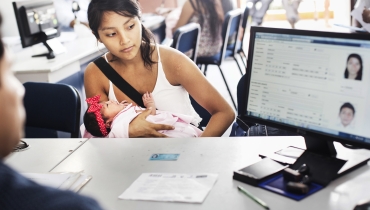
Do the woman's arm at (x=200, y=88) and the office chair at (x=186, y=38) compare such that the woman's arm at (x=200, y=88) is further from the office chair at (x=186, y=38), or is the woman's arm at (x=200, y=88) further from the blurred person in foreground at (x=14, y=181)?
the office chair at (x=186, y=38)

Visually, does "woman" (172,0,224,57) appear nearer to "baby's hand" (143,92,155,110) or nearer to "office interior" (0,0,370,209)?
"office interior" (0,0,370,209)

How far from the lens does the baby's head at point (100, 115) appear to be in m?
1.92

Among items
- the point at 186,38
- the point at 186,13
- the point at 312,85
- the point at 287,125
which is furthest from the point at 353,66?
the point at 186,13

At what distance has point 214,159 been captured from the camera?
1.49m

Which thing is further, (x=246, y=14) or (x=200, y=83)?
(x=246, y=14)

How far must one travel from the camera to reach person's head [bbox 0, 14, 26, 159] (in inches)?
24.5

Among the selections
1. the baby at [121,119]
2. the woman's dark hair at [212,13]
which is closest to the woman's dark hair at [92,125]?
the baby at [121,119]

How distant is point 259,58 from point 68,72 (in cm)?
225

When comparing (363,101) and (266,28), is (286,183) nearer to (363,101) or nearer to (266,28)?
(363,101)

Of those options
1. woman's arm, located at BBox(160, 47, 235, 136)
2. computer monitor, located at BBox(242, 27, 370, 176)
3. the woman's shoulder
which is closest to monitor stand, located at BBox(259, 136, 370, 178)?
computer monitor, located at BBox(242, 27, 370, 176)

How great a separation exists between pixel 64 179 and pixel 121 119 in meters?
0.50

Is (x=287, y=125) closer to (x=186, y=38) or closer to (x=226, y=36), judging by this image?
(x=186, y=38)

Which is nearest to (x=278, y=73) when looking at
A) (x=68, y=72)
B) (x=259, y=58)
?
(x=259, y=58)

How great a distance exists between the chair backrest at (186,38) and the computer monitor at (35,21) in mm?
918
